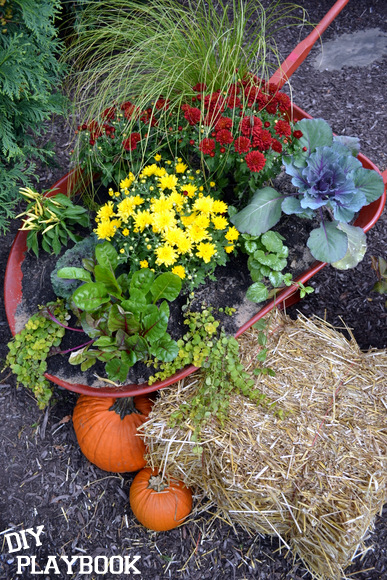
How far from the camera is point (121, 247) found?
1762 millimetres

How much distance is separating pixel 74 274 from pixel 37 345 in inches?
12.9

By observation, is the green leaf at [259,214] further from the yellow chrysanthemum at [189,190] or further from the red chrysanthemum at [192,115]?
the red chrysanthemum at [192,115]

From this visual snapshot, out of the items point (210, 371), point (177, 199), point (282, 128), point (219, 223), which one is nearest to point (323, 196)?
point (282, 128)

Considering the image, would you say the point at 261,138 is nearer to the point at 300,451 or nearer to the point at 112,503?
the point at 300,451

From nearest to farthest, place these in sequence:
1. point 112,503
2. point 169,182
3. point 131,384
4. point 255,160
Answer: point 255,160 < point 169,182 < point 131,384 < point 112,503

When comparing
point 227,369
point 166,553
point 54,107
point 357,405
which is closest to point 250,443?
point 227,369

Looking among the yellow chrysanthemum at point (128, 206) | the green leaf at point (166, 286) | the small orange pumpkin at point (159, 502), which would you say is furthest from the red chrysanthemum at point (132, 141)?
the small orange pumpkin at point (159, 502)

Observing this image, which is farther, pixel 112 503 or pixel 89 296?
pixel 112 503

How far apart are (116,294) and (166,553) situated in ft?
3.73

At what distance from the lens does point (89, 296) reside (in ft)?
5.26

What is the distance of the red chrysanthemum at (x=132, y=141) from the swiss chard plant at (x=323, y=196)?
48 cm

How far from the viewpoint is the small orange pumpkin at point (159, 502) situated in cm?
177

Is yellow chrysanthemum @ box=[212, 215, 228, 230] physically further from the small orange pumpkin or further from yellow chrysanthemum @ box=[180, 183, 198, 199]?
the small orange pumpkin

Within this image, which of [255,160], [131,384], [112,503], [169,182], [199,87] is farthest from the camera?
[112,503]
